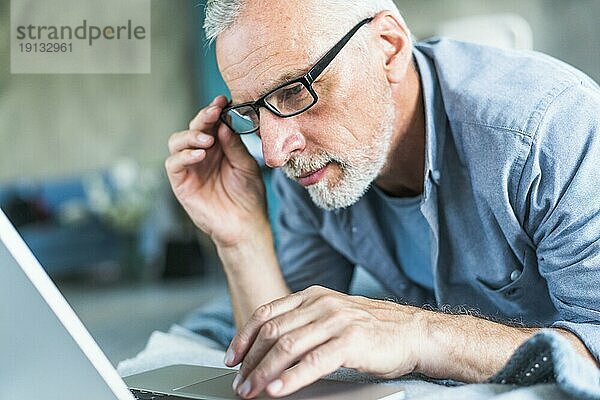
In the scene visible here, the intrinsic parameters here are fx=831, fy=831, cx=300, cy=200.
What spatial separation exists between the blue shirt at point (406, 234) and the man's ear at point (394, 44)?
A: 23 cm

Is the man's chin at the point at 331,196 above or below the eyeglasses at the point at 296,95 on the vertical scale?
below

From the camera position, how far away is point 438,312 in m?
0.97

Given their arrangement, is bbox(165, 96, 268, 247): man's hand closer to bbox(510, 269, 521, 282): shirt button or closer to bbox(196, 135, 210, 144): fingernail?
bbox(196, 135, 210, 144): fingernail

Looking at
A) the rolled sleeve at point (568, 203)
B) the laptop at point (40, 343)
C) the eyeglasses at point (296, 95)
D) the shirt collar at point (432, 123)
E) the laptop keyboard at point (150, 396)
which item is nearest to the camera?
the laptop at point (40, 343)

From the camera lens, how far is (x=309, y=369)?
0.78 meters

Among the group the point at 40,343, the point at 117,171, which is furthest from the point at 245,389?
the point at 117,171

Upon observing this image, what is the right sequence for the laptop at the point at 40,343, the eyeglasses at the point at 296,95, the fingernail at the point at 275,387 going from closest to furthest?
1. the laptop at the point at 40,343
2. the fingernail at the point at 275,387
3. the eyeglasses at the point at 296,95

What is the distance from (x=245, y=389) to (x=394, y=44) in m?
0.67

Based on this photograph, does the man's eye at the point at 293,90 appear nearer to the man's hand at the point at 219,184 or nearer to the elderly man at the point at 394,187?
the elderly man at the point at 394,187

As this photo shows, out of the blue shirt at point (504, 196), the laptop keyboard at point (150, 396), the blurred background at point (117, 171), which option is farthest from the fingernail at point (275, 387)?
the blurred background at point (117, 171)

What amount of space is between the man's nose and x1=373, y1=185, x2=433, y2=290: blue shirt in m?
0.31

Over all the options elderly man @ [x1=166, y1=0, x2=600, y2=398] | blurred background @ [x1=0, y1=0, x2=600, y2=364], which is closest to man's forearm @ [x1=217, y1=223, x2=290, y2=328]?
elderly man @ [x1=166, y1=0, x2=600, y2=398]

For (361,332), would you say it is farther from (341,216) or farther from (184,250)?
(184,250)

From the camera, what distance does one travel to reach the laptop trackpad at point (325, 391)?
2.67ft
